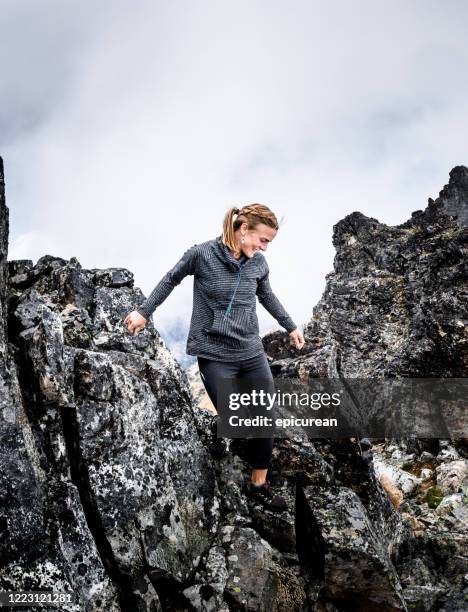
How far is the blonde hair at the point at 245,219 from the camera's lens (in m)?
6.98

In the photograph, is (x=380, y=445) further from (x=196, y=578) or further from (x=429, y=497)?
(x=196, y=578)

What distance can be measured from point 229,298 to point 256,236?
113 cm

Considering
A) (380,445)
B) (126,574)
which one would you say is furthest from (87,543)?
(380,445)

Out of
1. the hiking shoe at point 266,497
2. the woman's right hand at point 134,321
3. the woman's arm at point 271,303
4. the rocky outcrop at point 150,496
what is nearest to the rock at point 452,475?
the rocky outcrop at point 150,496

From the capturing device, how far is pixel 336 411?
9.91 m

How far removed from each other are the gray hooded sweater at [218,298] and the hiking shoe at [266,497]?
245 centimetres

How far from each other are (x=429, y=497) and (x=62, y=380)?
10344 millimetres

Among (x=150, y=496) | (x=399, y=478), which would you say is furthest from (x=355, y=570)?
(x=399, y=478)

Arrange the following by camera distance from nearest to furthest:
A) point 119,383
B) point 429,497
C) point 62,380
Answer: point 62,380 < point 119,383 < point 429,497

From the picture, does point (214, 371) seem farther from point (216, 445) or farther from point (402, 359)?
point (402, 359)

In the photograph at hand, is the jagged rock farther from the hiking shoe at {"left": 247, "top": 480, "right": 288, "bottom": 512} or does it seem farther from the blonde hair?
the blonde hair

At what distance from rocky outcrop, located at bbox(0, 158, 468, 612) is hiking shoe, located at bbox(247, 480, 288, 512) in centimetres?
15

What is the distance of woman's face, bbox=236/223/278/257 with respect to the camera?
7.08 m

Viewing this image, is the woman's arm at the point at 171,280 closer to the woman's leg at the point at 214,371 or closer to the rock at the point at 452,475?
the woman's leg at the point at 214,371
